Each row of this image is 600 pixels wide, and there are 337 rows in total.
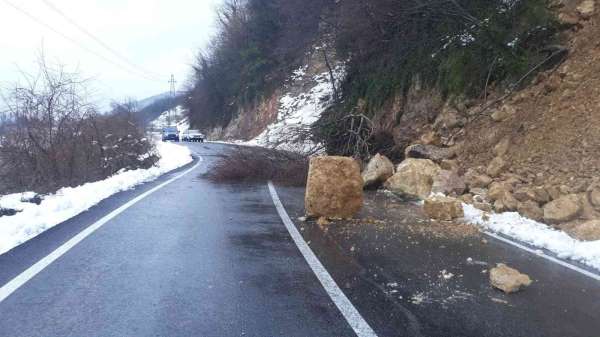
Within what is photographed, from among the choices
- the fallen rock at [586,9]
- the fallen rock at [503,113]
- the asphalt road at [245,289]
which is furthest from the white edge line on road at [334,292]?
the fallen rock at [586,9]

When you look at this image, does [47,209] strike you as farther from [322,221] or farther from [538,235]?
[538,235]

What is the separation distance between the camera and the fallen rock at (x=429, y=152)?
13008 mm

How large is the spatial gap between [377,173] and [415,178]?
137 centimetres

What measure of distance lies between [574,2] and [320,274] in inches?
433

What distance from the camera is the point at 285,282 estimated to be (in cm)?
509

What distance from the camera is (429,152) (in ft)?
43.8

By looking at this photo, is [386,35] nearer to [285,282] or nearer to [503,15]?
[503,15]

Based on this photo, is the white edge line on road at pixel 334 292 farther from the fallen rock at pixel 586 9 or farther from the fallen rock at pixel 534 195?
the fallen rock at pixel 586 9

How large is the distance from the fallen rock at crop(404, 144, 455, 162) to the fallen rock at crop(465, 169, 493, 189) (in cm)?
195

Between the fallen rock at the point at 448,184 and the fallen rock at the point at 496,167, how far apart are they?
586 millimetres

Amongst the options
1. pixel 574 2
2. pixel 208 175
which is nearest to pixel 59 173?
pixel 208 175

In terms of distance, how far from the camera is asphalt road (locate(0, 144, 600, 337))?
3.99m

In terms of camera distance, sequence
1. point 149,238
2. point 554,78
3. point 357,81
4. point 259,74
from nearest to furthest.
Answer: point 149,238 < point 554,78 < point 357,81 < point 259,74

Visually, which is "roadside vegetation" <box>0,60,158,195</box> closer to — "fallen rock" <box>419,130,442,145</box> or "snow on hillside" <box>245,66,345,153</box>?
"fallen rock" <box>419,130,442,145</box>
